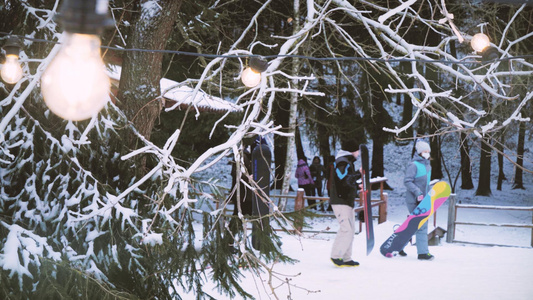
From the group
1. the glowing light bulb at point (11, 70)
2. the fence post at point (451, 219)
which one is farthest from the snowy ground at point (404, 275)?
the glowing light bulb at point (11, 70)

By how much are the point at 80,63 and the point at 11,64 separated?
283cm

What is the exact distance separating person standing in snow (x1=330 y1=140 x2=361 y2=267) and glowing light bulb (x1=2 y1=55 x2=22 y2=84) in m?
4.60

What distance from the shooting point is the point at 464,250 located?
1002 centimetres

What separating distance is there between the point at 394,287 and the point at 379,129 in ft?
45.1

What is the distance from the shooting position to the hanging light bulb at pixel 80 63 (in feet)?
4.51

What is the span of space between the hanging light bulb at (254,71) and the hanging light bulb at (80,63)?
8.15 ft

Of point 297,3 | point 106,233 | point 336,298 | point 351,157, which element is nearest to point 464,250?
point 351,157

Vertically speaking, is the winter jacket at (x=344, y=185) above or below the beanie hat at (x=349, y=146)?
below

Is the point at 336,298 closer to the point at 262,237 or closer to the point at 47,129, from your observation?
the point at 262,237

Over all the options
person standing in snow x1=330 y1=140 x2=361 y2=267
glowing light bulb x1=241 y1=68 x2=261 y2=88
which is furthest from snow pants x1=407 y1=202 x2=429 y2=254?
glowing light bulb x1=241 y1=68 x2=261 y2=88

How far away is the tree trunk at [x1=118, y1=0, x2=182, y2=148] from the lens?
5.38 metres

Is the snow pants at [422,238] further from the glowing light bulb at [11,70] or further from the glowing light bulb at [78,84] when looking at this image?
the glowing light bulb at [78,84]

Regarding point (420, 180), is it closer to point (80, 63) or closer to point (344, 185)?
point (344, 185)

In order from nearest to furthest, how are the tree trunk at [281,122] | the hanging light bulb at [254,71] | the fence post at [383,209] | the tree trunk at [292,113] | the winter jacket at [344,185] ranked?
1. the hanging light bulb at [254,71]
2. the winter jacket at [344,185]
3. the tree trunk at [292,113]
4. the fence post at [383,209]
5. the tree trunk at [281,122]
